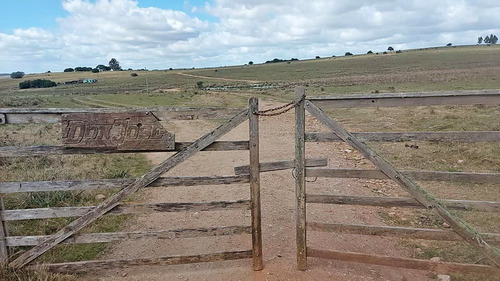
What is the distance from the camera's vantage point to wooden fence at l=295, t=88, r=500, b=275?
13.2ft

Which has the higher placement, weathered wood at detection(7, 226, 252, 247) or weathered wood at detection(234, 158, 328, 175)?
weathered wood at detection(234, 158, 328, 175)

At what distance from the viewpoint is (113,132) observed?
4.29 metres

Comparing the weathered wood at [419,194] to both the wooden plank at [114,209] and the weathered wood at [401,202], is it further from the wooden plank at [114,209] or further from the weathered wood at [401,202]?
the wooden plank at [114,209]

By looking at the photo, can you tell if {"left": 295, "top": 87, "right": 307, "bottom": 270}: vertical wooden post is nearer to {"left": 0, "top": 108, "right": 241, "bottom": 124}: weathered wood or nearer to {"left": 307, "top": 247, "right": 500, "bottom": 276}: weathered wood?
{"left": 307, "top": 247, "right": 500, "bottom": 276}: weathered wood

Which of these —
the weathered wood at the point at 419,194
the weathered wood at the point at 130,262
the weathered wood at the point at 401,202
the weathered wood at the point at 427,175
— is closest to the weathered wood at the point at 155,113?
the weathered wood at the point at 419,194

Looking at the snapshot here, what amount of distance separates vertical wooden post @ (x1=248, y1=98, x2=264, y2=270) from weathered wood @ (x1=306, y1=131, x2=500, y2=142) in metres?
0.64

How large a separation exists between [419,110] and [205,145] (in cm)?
1569

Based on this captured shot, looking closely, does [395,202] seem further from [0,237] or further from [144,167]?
[144,167]

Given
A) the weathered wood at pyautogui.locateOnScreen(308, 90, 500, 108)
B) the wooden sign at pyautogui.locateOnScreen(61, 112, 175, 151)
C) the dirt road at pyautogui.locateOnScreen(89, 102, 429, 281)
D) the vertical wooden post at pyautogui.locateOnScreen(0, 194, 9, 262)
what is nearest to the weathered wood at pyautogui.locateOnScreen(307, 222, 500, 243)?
the dirt road at pyautogui.locateOnScreen(89, 102, 429, 281)

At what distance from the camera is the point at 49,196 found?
23.2ft

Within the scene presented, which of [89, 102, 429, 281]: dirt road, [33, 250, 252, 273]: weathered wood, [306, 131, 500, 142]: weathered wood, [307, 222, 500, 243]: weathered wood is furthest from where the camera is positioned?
[89, 102, 429, 281]: dirt road

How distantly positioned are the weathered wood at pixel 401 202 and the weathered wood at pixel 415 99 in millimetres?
1104

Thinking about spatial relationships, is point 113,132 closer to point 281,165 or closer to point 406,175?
point 281,165

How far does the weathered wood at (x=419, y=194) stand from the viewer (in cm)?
408
